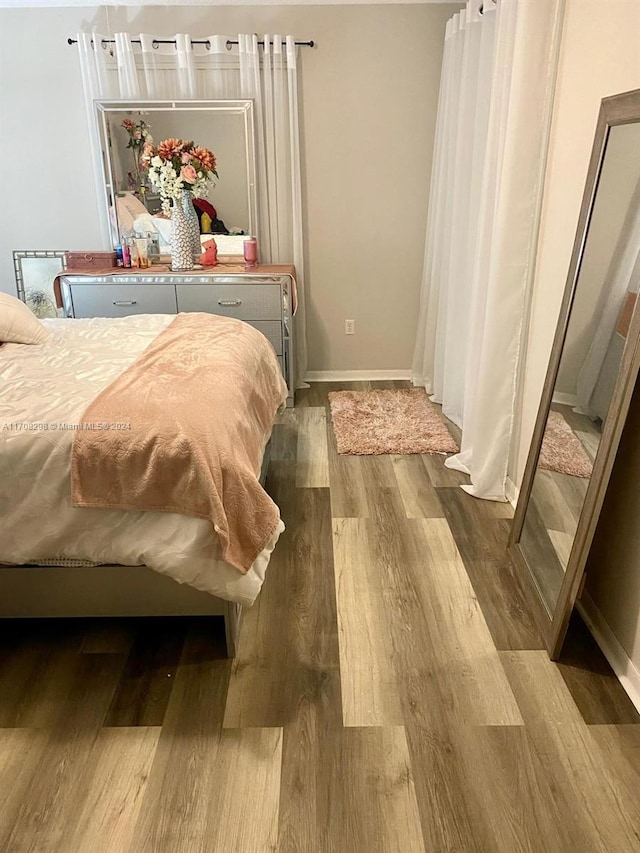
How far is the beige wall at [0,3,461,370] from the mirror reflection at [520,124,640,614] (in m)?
2.38

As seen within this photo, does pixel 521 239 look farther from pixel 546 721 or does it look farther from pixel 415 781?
pixel 415 781

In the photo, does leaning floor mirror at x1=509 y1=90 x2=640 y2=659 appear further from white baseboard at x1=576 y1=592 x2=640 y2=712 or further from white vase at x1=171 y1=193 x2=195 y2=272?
white vase at x1=171 y1=193 x2=195 y2=272

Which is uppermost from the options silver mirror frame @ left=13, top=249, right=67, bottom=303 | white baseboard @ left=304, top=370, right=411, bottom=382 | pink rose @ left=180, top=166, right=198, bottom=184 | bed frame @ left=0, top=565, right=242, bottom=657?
pink rose @ left=180, top=166, right=198, bottom=184

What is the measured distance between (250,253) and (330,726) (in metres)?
3.03

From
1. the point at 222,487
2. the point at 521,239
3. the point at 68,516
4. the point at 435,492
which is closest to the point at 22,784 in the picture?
the point at 68,516

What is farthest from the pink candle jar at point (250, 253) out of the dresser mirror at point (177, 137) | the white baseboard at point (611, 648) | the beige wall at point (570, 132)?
the white baseboard at point (611, 648)

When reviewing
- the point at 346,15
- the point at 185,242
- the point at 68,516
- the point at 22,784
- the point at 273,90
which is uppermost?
the point at 346,15

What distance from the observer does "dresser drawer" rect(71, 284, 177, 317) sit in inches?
151

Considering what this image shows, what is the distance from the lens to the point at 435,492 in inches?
117

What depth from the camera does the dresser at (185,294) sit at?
150 inches

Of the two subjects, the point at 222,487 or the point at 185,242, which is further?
the point at 185,242

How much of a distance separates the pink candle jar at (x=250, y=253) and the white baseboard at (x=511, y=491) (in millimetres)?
2122

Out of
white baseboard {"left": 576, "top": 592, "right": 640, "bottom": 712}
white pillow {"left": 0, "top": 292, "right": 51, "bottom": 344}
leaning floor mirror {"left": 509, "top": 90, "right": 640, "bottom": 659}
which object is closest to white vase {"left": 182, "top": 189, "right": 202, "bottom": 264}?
white pillow {"left": 0, "top": 292, "right": 51, "bottom": 344}

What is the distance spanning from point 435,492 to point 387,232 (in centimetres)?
206
